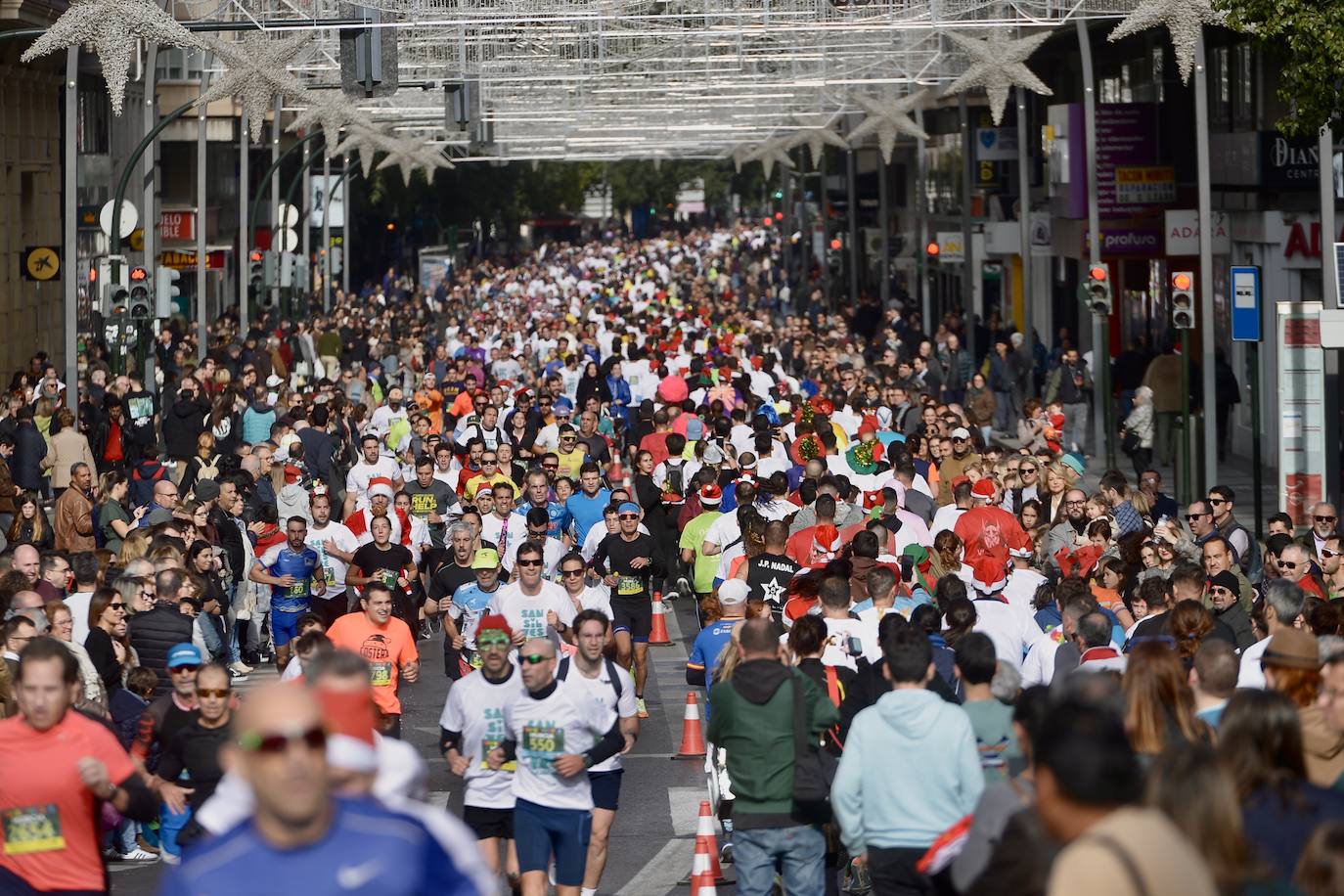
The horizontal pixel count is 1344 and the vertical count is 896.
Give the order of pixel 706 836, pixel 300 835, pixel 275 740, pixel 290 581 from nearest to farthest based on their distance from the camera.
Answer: pixel 275 740
pixel 300 835
pixel 706 836
pixel 290 581

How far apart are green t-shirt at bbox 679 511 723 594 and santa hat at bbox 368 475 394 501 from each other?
2315 millimetres

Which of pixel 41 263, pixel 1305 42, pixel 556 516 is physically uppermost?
pixel 1305 42

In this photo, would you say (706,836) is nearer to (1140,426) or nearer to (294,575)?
(294,575)

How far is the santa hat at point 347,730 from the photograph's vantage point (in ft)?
16.5

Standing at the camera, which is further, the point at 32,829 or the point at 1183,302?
the point at 1183,302

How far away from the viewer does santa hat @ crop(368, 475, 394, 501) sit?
60.3 feet

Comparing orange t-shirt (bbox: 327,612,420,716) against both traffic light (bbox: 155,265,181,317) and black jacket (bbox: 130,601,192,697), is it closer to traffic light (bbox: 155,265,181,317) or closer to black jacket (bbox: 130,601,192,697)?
black jacket (bbox: 130,601,192,697)

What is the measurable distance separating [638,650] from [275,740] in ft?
39.8

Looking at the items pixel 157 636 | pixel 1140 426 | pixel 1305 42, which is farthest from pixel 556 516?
pixel 1140 426

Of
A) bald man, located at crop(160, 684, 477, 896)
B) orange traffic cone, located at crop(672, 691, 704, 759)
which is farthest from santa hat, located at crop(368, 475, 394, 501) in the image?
bald man, located at crop(160, 684, 477, 896)

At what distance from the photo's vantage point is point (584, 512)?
18.5 metres

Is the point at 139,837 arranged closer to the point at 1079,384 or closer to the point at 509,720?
the point at 509,720

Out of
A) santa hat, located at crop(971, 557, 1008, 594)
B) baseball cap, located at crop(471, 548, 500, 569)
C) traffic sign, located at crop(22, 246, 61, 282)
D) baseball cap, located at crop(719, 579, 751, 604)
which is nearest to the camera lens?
baseball cap, located at crop(719, 579, 751, 604)

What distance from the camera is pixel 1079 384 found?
34.0m
